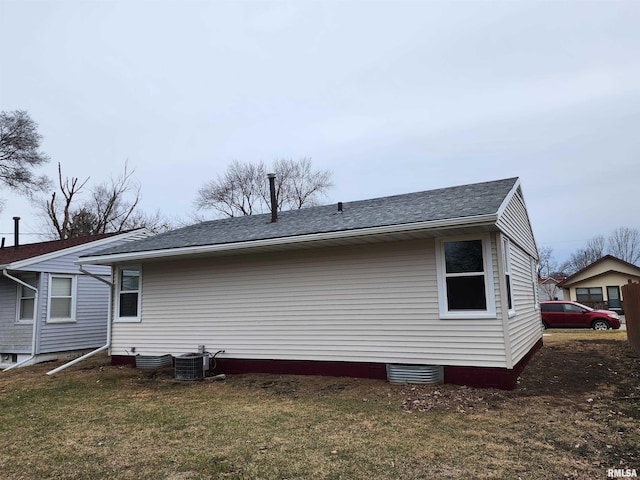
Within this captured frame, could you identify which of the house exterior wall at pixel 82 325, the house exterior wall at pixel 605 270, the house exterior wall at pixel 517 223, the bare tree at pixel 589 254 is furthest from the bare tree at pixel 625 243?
the house exterior wall at pixel 82 325

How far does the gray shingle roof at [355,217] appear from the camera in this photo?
7117mm

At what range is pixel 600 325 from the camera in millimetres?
19359

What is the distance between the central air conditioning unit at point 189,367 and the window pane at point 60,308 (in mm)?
6476

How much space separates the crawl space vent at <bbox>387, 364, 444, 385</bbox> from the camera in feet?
22.9

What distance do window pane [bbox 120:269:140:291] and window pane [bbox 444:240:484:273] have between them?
7272 mm

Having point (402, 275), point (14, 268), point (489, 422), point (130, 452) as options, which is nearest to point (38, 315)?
point (14, 268)

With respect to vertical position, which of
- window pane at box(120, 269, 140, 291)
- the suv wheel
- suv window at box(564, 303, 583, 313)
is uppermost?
window pane at box(120, 269, 140, 291)

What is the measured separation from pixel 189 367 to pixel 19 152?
21.2 m

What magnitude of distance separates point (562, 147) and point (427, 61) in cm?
758

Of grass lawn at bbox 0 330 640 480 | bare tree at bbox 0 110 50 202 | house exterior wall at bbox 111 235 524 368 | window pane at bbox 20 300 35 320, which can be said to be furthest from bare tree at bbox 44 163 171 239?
grass lawn at bbox 0 330 640 480

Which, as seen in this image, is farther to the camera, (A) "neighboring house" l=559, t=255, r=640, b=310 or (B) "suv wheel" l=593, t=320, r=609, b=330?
(A) "neighboring house" l=559, t=255, r=640, b=310

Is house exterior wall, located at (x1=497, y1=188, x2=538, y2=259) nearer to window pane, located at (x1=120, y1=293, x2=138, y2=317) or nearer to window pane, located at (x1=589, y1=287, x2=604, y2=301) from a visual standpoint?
window pane, located at (x1=120, y1=293, x2=138, y2=317)

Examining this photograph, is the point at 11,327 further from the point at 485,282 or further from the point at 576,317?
the point at 576,317

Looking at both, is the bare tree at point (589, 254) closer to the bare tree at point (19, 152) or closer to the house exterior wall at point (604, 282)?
the house exterior wall at point (604, 282)
